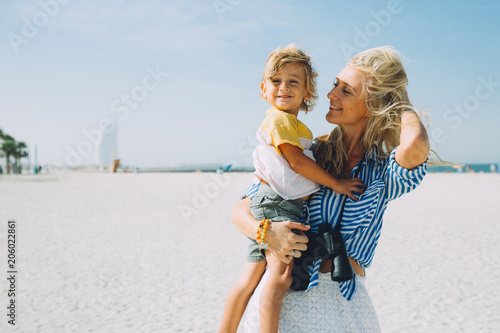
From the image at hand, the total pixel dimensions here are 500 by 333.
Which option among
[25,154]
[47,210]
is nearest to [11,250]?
[47,210]

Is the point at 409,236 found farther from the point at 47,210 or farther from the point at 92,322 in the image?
the point at 47,210

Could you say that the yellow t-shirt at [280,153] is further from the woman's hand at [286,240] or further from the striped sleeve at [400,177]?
the striped sleeve at [400,177]

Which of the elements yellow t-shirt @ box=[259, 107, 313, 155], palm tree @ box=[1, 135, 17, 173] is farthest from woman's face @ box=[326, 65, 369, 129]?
palm tree @ box=[1, 135, 17, 173]

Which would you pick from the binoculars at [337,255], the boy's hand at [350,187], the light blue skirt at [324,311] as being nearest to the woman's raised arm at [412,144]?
the boy's hand at [350,187]

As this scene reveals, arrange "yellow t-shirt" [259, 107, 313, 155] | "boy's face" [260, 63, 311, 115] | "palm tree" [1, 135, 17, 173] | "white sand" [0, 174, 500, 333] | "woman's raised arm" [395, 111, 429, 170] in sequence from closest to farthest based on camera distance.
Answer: "woman's raised arm" [395, 111, 429, 170], "yellow t-shirt" [259, 107, 313, 155], "boy's face" [260, 63, 311, 115], "white sand" [0, 174, 500, 333], "palm tree" [1, 135, 17, 173]

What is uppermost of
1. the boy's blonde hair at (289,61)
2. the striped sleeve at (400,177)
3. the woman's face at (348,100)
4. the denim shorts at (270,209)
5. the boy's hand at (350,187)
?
the boy's blonde hair at (289,61)

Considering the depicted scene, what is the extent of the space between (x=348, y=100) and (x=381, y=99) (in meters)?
0.15

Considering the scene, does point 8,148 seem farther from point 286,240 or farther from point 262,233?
point 286,240

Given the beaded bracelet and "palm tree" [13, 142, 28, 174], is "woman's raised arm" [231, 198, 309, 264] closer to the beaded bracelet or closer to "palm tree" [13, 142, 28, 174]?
the beaded bracelet

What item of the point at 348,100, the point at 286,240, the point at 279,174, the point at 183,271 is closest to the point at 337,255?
the point at 286,240

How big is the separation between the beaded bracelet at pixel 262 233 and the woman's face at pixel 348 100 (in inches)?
22.4

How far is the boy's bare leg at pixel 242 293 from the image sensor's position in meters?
2.01

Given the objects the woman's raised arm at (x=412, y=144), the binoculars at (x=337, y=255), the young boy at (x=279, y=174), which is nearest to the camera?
the woman's raised arm at (x=412, y=144)

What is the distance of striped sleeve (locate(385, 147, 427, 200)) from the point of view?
167 cm
